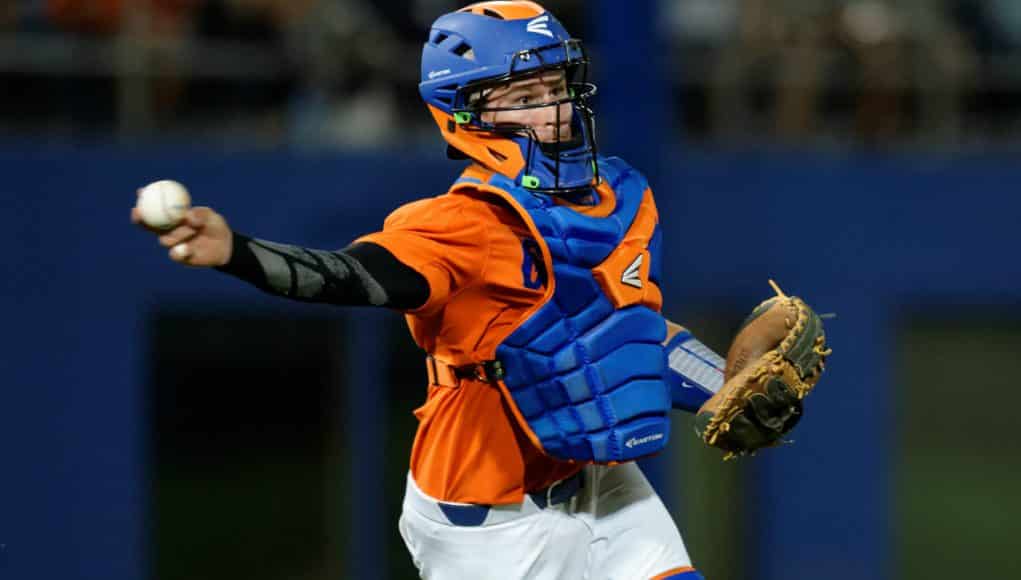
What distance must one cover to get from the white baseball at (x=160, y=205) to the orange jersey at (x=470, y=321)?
611 mm

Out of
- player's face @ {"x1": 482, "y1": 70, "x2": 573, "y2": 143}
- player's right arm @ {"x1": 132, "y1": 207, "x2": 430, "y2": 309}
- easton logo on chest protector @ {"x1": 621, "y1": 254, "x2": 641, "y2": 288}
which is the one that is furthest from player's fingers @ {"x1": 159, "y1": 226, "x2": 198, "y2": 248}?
easton logo on chest protector @ {"x1": 621, "y1": 254, "x2": 641, "y2": 288}

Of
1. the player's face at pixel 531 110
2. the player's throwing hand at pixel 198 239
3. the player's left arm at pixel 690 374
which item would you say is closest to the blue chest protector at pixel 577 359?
the player's face at pixel 531 110

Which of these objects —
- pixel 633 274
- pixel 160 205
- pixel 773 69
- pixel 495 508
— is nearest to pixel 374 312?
pixel 773 69

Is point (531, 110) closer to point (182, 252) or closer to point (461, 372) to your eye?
point (461, 372)

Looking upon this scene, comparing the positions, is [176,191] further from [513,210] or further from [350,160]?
[350,160]

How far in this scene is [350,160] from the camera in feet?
28.4

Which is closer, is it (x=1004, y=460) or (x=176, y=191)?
(x=176, y=191)

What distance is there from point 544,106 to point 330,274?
85cm

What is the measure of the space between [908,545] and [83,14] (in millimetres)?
5411

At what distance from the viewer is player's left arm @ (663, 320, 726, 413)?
4.32 metres

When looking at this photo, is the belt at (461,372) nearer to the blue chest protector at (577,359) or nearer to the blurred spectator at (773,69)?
the blue chest protector at (577,359)

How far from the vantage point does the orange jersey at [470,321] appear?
377 centimetres

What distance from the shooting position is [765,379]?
4.12 meters

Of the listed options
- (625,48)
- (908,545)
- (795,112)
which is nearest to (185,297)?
(625,48)
